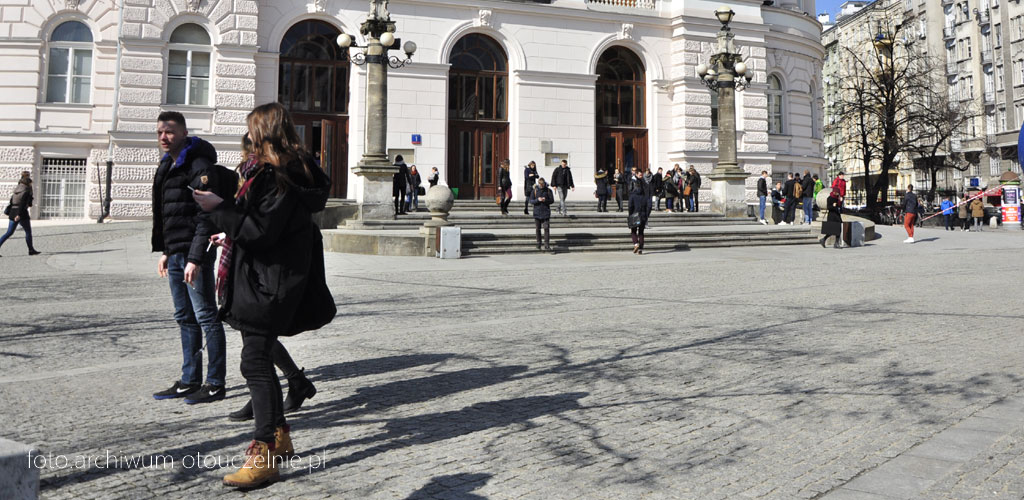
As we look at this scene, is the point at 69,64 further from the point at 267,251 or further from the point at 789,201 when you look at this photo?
the point at 267,251

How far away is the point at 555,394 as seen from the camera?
4.81 m

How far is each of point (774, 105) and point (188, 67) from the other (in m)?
24.0

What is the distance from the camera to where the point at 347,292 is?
10578 mm

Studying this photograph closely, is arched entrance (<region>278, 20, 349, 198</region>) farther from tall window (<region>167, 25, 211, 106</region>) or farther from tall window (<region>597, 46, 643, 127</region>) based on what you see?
tall window (<region>597, 46, 643, 127</region>)

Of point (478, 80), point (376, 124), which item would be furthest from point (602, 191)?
point (376, 124)

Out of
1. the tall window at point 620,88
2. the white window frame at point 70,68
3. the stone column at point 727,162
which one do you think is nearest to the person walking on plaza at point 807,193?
the stone column at point 727,162

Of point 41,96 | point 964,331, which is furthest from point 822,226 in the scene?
point 41,96

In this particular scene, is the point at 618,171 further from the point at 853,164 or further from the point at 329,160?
the point at 853,164

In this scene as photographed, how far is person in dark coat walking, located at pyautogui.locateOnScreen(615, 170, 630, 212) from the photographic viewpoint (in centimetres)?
2753

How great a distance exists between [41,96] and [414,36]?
12547 millimetres

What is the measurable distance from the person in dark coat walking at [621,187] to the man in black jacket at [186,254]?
75.4 feet

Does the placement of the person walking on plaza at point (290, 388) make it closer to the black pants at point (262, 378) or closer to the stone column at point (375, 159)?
the black pants at point (262, 378)

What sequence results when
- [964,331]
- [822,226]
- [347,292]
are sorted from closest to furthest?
1. [964,331]
2. [347,292]
3. [822,226]

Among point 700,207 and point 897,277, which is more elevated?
point 700,207
